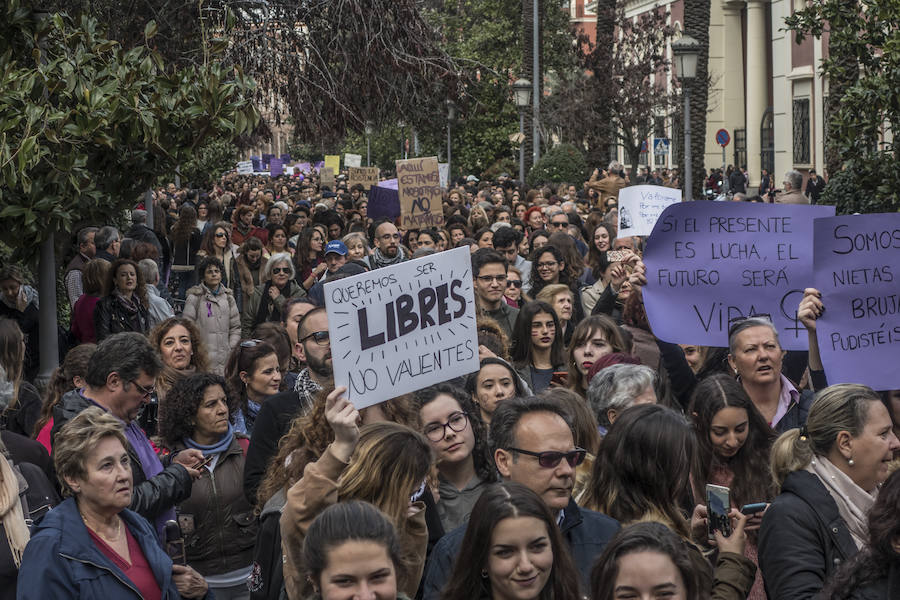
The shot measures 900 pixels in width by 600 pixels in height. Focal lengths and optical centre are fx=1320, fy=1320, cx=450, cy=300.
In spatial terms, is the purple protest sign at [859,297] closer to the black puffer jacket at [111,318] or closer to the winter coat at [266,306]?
the black puffer jacket at [111,318]

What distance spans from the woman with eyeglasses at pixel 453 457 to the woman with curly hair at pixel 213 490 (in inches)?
45.3

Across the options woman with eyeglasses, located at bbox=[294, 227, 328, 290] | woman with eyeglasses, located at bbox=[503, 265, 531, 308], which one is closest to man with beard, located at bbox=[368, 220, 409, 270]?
woman with eyeglasses, located at bbox=[294, 227, 328, 290]

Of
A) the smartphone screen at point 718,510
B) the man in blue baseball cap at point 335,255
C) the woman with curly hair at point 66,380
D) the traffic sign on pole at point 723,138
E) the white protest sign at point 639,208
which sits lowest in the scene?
the smartphone screen at point 718,510

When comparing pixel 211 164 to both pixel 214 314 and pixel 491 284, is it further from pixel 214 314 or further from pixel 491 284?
pixel 491 284

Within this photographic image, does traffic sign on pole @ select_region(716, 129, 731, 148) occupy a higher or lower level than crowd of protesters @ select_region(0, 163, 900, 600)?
higher

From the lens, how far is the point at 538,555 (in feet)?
12.7

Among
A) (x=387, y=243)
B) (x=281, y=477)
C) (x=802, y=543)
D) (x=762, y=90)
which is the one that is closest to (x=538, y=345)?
(x=281, y=477)

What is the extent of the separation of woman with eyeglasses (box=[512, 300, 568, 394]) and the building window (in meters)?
32.6

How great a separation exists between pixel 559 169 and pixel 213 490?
27.8m

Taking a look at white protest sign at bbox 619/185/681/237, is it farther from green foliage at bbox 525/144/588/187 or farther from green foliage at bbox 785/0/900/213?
green foliage at bbox 525/144/588/187

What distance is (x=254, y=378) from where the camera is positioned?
23.4 ft

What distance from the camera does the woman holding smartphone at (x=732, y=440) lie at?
5.33m

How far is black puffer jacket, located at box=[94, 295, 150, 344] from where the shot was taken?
10.5m

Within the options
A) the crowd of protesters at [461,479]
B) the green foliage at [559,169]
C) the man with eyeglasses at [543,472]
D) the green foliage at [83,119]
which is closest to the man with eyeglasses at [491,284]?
the crowd of protesters at [461,479]
